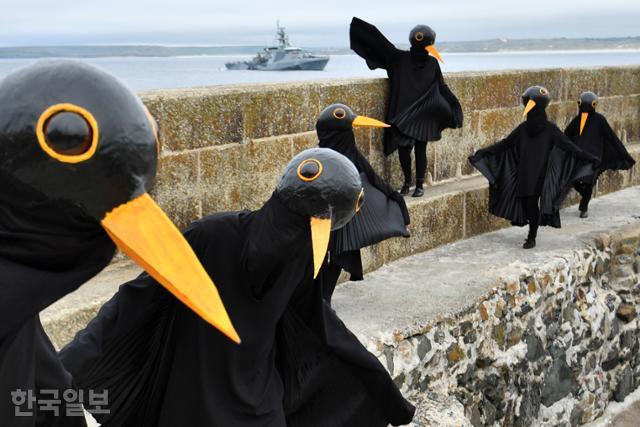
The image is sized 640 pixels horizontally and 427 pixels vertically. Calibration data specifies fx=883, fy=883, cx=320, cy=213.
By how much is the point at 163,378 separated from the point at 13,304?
4.32 ft

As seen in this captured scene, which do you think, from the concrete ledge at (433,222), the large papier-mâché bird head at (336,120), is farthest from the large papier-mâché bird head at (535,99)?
the large papier-mâché bird head at (336,120)

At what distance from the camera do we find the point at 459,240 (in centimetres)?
744

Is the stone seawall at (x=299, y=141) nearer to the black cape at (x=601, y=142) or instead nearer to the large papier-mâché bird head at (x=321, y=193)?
the black cape at (x=601, y=142)

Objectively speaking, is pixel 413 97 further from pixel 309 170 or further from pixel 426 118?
pixel 309 170

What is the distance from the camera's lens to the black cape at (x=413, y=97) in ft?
23.4

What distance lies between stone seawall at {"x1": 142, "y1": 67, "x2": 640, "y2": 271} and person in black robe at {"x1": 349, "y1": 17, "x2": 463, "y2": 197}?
0.13 m

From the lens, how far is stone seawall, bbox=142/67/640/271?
5273 mm

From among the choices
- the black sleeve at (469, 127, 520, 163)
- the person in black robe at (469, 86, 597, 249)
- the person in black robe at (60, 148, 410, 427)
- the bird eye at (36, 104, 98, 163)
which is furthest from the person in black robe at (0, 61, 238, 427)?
the black sleeve at (469, 127, 520, 163)

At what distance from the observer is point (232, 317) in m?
2.55

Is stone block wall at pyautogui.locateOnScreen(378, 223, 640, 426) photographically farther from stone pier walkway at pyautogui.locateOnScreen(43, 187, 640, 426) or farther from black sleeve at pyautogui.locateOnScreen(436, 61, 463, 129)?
black sleeve at pyautogui.locateOnScreen(436, 61, 463, 129)

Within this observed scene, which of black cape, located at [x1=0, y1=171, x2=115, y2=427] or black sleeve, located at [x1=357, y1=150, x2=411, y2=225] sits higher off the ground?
black cape, located at [x1=0, y1=171, x2=115, y2=427]

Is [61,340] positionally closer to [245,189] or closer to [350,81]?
[245,189]

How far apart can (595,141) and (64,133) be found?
26.3 ft

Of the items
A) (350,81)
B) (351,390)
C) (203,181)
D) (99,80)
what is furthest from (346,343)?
(350,81)
